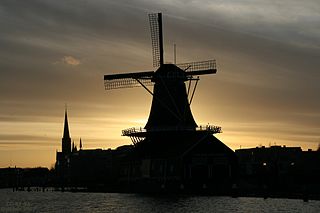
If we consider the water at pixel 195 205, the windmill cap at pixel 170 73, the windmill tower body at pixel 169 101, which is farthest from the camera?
the windmill cap at pixel 170 73

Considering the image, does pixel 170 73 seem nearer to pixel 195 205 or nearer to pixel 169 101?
pixel 169 101

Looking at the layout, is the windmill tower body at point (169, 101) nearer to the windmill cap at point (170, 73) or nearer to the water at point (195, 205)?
the windmill cap at point (170, 73)

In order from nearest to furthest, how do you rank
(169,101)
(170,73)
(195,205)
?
(195,205) → (169,101) → (170,73)

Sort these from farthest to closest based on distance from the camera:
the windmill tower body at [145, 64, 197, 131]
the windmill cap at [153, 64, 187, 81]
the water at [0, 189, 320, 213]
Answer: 1. the windmill cap at [153, 64, 187, 81]
2. the windmill tower body at [145, 64, 197, 131]
3. the water at [0, 189, 320, 213]

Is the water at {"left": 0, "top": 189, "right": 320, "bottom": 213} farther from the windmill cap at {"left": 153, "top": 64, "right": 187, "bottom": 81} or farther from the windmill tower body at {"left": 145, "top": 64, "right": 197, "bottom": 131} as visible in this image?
the windmill cap at {"left": 153, "top": 64, "right": 187, "bottom": 81}

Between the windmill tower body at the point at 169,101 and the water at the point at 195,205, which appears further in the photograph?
the windmill tower body at the point at 169,101

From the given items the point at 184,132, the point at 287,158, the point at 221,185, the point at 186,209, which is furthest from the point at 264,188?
the point at 287,158

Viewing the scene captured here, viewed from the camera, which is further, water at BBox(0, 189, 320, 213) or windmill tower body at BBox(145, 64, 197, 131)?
windmill tower body at BBox(145, 64, 197, 131)

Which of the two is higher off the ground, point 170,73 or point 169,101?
point 170,73

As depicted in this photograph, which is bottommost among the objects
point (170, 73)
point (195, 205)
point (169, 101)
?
point (195, 205)

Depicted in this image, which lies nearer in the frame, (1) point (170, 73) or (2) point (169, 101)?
(2) point (169, 101)

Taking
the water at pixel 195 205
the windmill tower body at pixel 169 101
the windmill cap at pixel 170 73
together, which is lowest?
the water at pixel 195 205

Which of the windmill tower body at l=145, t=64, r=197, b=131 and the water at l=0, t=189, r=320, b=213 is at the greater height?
the windmill tower body at l=145, t=64, r=197, b=131

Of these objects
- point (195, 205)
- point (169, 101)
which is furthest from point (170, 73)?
point (195, 205)
